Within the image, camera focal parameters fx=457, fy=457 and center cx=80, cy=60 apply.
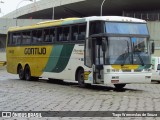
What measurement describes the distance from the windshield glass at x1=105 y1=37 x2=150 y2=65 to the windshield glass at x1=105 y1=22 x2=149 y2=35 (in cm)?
33

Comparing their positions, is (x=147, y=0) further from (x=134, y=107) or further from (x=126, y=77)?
(x=134, y=107)

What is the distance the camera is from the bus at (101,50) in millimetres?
19094

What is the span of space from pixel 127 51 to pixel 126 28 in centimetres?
112

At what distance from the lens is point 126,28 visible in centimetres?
1983

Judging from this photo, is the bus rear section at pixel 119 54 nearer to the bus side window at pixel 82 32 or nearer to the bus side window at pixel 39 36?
the bus side window at pixel 82 32

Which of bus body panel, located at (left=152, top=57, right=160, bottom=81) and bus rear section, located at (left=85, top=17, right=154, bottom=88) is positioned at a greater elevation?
bus rear section, located at (left=85, top=17, right=154, bottom=88)

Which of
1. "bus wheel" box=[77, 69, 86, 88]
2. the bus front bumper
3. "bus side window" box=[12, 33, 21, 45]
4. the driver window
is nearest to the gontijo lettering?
"bus side window" box=[12, 33, 21, 45]

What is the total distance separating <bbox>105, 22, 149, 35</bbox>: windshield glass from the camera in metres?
19.4

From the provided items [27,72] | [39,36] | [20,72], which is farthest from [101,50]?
[20,72]

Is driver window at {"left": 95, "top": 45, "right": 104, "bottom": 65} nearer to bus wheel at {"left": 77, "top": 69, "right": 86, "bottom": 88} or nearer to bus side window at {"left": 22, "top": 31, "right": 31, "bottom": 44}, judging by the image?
bus wheel at {"left": 77, "top": 69, "right": 86, "bottom": 88}

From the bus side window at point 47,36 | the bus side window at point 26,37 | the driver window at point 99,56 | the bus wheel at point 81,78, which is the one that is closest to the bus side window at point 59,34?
the bus side window at point 47,36

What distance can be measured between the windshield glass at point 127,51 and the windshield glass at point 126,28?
12.9 inches

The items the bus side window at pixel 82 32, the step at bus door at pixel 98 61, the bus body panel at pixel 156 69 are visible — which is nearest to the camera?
the step at bus door at pixel 98 61

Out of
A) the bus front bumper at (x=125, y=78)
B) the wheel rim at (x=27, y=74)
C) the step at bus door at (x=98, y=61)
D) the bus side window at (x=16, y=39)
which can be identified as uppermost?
the bus side window at (x=16, y=39)
